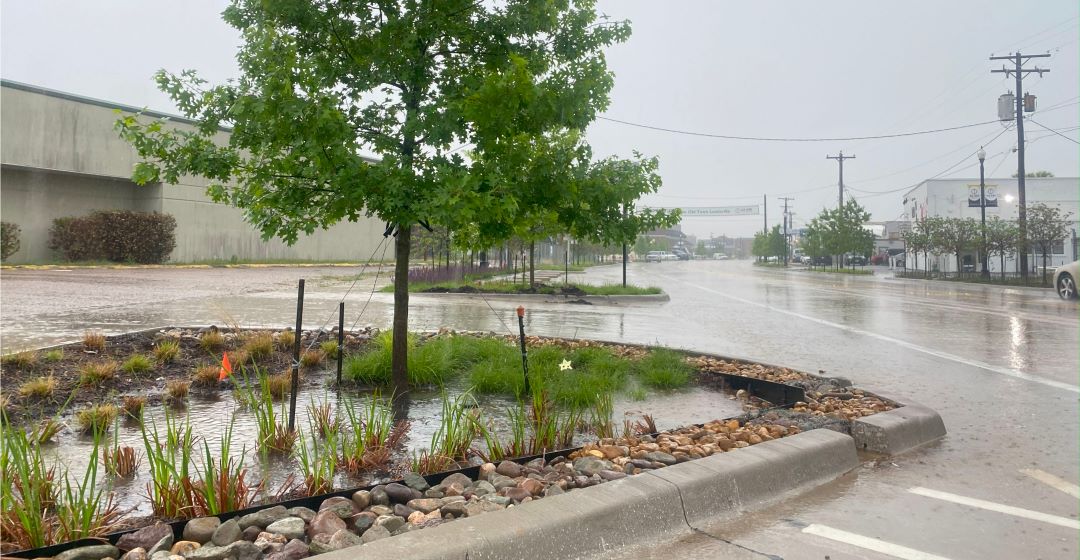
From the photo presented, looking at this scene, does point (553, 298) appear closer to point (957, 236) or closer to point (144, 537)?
point (144, 537)

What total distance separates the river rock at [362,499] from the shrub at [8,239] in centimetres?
2966

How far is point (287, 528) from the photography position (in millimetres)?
3006

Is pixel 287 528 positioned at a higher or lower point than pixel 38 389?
lower

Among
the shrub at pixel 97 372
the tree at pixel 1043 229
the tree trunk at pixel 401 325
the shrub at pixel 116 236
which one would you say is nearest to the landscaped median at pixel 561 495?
the tree trunk at pixel 401 325

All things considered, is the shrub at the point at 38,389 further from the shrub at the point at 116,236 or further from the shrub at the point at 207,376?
the shrub at the point at 116,236

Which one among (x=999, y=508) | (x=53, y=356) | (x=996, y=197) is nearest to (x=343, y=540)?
(x=999, y=508)

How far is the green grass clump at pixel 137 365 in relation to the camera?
21.0 ft

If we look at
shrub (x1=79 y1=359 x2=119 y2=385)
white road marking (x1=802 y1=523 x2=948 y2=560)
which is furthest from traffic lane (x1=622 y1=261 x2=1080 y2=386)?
shrub (x1=79 y1=359 x2=119 y2=385)

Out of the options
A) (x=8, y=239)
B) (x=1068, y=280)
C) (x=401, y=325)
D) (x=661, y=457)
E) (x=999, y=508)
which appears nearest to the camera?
(x=999, y=508)

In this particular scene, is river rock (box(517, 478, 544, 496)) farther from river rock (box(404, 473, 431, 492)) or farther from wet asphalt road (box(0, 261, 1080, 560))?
wet asphalt road (box(0, 261, 1080, 560))

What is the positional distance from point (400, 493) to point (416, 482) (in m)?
0.18

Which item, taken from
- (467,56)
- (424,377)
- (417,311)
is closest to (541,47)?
(467,56)

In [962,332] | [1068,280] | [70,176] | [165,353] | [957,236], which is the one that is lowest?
[962,332]

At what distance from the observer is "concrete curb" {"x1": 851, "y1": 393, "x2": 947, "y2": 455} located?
5.03 metres
